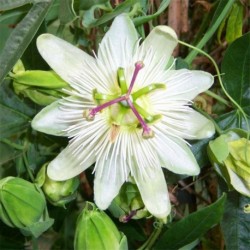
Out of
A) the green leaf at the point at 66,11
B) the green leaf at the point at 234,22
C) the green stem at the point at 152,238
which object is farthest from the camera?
the green leaf at the point at 234,22

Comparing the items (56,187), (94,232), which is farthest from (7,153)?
(94,232)

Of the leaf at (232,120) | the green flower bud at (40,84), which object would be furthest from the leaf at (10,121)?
the leaf at (232,120)

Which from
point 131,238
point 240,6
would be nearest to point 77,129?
point 131,238

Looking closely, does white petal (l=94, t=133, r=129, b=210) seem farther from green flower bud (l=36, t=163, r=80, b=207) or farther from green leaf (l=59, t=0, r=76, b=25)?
green leaf (l=59, t=0, r=76, b=25)

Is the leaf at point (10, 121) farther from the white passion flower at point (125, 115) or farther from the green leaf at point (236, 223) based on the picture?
the green leaf at point (236, 223)

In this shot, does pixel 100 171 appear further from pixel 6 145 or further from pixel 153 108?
pixel 6 145

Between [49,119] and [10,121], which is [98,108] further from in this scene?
[10,121]
